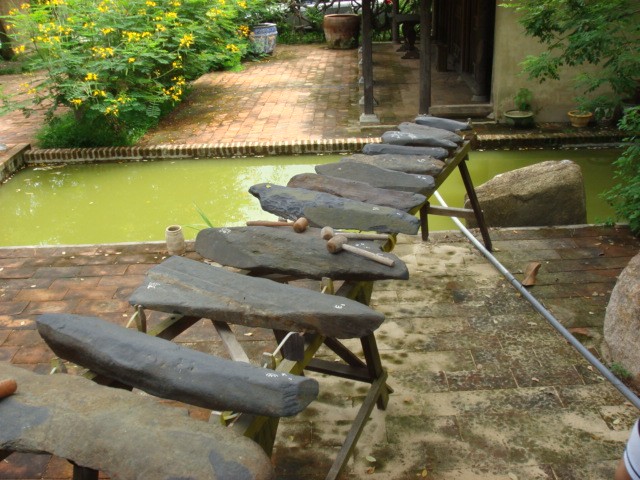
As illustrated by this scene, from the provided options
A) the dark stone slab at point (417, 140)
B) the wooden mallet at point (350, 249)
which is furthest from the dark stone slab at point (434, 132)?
the wooden mallet at point (350, 249)

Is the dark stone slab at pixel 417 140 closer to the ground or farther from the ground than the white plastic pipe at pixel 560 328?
farther from the ground

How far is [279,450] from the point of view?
10.2 ft

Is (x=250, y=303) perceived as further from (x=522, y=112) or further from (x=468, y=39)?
(x=468, y=39)

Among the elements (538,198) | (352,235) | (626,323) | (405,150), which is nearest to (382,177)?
(405,150)

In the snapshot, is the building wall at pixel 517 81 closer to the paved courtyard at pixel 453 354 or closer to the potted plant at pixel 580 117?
the potted plant at pixel 580 117

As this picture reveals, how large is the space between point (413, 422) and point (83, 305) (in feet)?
8.39

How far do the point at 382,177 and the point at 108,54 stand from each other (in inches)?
268

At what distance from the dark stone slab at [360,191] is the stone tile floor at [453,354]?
3.33 feet

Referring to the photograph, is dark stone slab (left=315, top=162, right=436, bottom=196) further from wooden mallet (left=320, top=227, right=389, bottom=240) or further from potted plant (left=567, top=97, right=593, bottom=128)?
potted plant (left=567, top=97, right=593, bottom=128)

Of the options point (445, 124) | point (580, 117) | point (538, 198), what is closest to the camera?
point (445, 124)

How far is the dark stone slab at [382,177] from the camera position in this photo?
352cm

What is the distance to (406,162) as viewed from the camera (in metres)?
3.86

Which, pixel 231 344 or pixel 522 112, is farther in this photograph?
pixel 522 112

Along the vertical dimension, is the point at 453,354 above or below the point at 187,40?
below
